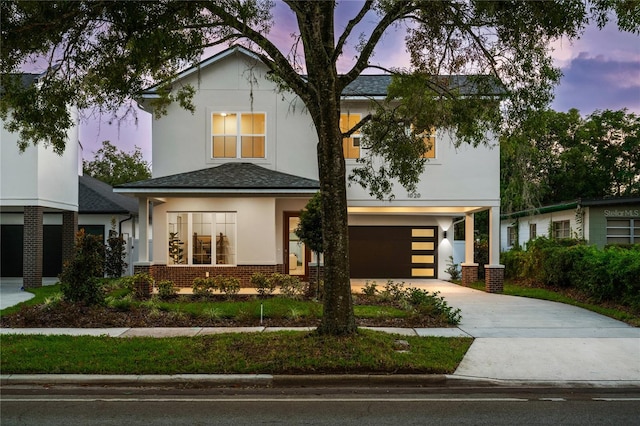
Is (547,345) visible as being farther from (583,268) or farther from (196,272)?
(196,272)

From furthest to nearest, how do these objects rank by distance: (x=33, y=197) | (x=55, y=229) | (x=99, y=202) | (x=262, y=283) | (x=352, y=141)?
(x=99, y=202) → (x=55, y=229) → (x=33, y=197) → (x=352, y=141) → (x=262, y=283)

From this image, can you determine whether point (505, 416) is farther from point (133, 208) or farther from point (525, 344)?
point (133, 208)

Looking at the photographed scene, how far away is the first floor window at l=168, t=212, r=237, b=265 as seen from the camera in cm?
1705

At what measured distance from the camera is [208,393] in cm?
720

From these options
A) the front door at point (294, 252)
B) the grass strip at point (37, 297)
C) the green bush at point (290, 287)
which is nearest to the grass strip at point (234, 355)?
the grass strip at point (37, 297)

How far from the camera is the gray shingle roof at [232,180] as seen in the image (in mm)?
15453

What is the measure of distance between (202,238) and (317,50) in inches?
390

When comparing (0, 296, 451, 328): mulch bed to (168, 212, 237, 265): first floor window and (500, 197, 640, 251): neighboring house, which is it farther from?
(500, 197, 640, 251): neighboring house

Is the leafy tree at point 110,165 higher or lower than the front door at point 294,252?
higher

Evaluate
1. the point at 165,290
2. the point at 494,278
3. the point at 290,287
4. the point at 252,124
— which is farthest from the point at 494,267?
the point at 165,290

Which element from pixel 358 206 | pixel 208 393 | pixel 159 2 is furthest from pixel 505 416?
pixel 358 206

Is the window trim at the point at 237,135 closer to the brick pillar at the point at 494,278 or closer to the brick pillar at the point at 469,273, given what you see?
the brick pillar at the point at 494,278

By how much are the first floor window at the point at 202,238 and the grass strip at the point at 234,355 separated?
729cm

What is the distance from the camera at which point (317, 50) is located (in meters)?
8.80
